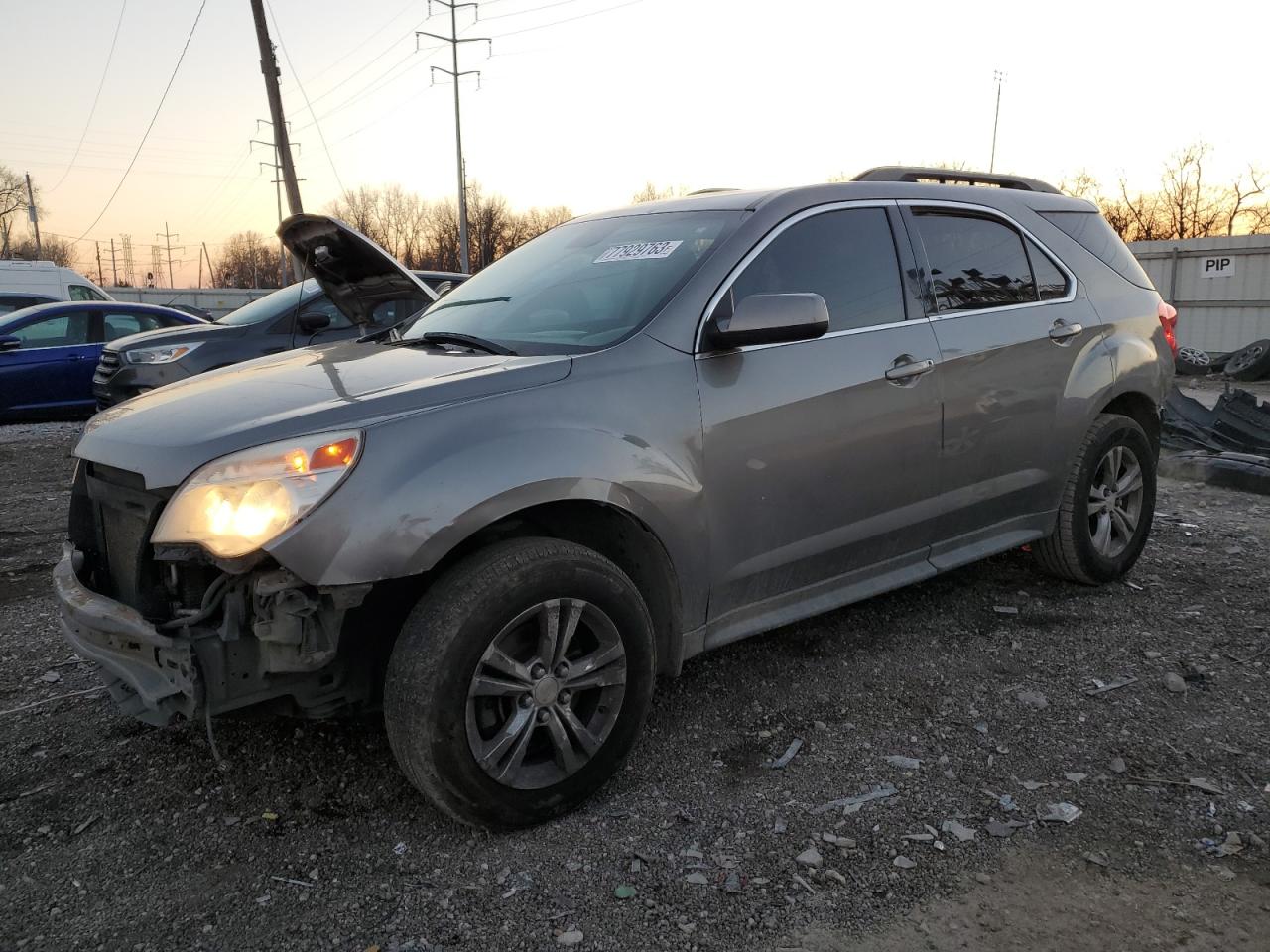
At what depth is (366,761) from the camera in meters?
3.18

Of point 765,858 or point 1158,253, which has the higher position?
point 1158,253

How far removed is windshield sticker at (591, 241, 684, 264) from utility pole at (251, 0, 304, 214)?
55.8ft

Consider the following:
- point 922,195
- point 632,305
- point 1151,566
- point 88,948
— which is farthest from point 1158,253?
point 88,948

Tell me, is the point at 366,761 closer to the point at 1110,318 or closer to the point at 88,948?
the point at 88,948

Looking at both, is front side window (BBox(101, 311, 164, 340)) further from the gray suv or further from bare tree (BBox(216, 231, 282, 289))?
bare tree (BBox(216, 231, 282, 289))

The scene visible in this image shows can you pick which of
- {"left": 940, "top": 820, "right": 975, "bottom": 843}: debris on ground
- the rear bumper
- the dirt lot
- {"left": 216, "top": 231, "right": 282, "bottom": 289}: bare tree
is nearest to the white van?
the dirt lot

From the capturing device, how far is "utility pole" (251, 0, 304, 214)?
61.5ft

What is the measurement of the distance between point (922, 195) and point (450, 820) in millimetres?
2968

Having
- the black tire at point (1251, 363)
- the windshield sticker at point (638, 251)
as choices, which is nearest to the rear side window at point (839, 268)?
the windshield sticker at point (638, 251)

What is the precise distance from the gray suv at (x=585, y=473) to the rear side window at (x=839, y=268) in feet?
0.04

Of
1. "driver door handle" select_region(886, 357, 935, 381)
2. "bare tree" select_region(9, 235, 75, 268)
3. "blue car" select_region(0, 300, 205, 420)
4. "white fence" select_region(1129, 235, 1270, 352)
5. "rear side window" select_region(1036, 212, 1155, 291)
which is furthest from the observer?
"bare tree" select_region(9, 235, 75, 268)

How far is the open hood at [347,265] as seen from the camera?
492 cm

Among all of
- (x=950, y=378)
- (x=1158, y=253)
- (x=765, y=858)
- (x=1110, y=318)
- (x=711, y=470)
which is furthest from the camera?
(x=1158, y=253)

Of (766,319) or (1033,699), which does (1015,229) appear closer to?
(766,319)
